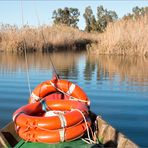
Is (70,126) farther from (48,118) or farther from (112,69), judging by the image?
(112,69)

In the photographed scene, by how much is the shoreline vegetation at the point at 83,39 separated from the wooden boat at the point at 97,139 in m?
9.48

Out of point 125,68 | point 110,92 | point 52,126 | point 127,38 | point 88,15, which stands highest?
point 88,15

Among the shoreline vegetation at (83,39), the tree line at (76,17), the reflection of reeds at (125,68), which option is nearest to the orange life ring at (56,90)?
the reflection of reeds at (125,68)

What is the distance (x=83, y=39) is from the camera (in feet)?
119

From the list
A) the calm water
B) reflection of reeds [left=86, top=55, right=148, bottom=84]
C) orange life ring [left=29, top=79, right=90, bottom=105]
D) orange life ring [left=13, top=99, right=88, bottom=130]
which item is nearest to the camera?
orange life ring [left=13, top=99, right=88, bottom=130]

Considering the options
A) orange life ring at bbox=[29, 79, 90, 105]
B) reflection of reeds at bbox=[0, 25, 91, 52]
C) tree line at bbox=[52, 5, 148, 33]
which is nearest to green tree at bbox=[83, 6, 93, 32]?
tree line at bbox=[52, 5, 148, 33]

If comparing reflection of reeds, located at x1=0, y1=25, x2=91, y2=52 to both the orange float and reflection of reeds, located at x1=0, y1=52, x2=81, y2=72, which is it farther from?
the orange float

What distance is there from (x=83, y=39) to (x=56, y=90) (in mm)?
29850

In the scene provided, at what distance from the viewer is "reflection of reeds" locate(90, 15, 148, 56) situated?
21.5 meters

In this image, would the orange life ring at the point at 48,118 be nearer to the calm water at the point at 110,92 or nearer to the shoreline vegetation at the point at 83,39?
the calm water at the point at 110,92

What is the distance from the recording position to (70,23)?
55.5 metres

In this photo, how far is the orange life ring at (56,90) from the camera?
21.4 feet

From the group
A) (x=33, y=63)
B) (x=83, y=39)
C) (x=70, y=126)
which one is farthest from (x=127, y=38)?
(x=70, y=126)

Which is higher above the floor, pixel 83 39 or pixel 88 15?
pixel 88 15
